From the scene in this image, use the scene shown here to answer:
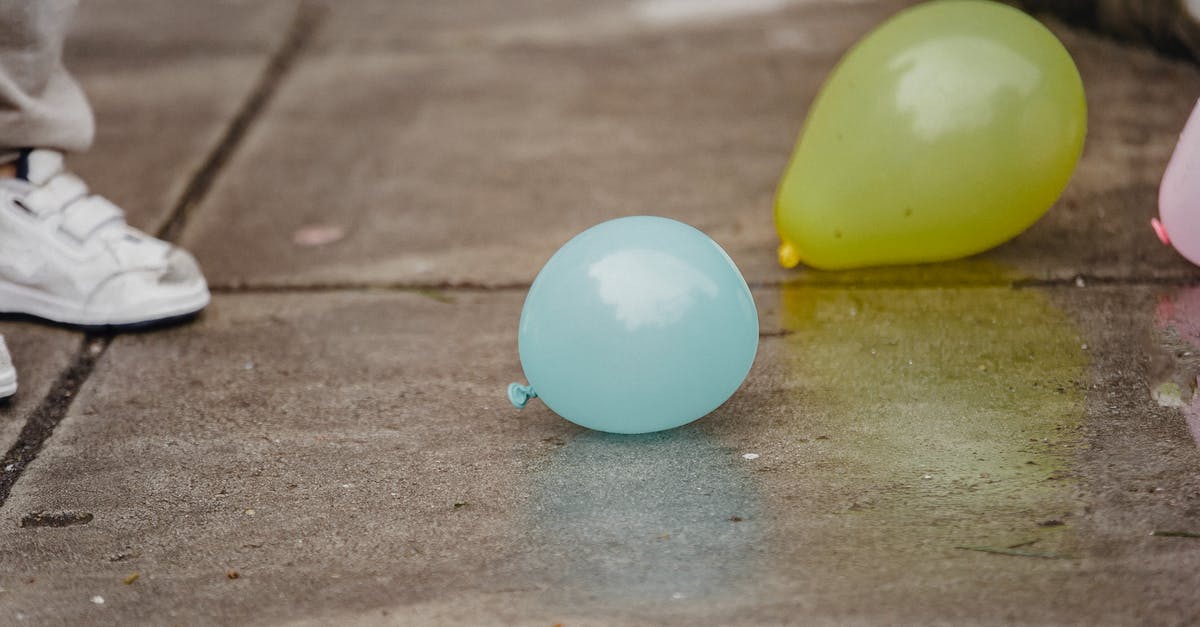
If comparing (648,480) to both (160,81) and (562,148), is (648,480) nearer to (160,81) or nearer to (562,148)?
(562,148)

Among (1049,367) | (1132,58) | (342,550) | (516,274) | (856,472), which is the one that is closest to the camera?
(342,550)

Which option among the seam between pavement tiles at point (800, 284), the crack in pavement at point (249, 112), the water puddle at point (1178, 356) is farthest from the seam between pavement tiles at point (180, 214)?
the water puddle at point (1178, 356)

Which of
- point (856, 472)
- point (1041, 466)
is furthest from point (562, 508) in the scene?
point (1041, 466)

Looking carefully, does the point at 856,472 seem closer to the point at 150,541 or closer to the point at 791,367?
the point at 791,367

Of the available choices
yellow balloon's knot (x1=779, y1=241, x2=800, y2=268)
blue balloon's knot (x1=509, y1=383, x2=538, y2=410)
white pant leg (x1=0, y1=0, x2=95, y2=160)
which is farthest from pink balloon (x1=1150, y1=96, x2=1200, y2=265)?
white pant leg (x1=0, y1=0, x2=95, y2=160)

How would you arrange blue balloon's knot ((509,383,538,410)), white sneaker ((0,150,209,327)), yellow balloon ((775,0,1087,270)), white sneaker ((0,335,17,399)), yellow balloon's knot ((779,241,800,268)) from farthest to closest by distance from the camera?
1. yellow balloon's knot ((779,241,800,268))
2. white sneaker ((0,150,209,327))
3. yellow balloon ((775,0,1087,270))
4. white sneaker ((0,335,17,399))
5. blue balloon's knot ((509,383,538,410))

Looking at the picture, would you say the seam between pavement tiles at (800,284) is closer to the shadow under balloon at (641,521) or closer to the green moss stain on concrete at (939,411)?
the green moss stain on concrete at (939,411)

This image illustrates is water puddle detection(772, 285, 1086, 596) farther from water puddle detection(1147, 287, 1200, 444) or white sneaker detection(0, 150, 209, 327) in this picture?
white sneaker detection(0, 150, 209, 327)
